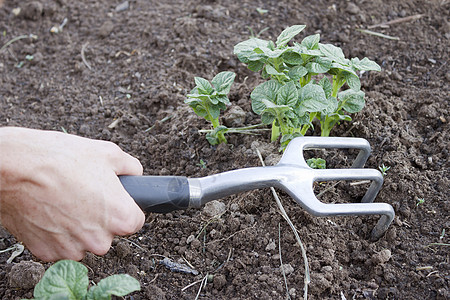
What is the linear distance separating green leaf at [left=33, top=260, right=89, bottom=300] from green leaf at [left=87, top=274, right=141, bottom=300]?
1.3 inches

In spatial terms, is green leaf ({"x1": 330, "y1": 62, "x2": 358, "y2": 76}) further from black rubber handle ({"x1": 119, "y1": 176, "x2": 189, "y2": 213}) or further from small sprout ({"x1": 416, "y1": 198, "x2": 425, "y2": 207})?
black rubber handle ({"x1": 119, "y1": 176, "x2": 189, "y2": 213})

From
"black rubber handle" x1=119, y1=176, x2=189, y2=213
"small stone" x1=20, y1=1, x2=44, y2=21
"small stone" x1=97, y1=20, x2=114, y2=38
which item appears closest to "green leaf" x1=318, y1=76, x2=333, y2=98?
"black rubber handle" x1=119, y1=176, x2=189, y2=213

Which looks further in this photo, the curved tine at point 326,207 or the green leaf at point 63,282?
the curved tine at point 326,207

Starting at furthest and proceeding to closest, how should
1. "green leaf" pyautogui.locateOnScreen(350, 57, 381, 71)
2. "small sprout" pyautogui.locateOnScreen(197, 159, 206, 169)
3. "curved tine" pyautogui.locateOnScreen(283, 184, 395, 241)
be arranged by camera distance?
1. "small sprout" pyautogui.locateOnScreen(197, 159, 206, 169)
2. "green leaf" pyautogui.locateOnScreen(350, 57, 381, 71)
3. "curved tine" pyautogui.locateOnScreen(283, 184, 395, 241)

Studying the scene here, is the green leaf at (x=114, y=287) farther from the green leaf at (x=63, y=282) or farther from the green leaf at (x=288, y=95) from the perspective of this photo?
the green leaf at (x=288, y=95)

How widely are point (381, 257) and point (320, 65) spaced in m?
0.74

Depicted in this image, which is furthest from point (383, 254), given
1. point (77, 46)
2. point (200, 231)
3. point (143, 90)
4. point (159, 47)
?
point (77, 46)

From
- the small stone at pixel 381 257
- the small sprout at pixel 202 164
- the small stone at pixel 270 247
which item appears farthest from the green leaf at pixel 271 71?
the small stone at pixel 381 257

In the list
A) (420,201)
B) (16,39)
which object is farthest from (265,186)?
(16,39)

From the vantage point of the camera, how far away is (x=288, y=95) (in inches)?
72.6

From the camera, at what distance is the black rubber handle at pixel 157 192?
1590 mm

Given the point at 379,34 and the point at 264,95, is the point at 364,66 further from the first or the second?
the point at 379,34

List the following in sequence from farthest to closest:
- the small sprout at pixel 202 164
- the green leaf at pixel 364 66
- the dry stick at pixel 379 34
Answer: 1. the dry stick at pixel 379 34
2. the small sprout at pixel 202 164
3. the green leaf at pixel 364 66

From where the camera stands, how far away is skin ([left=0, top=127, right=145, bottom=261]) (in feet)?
4.76
